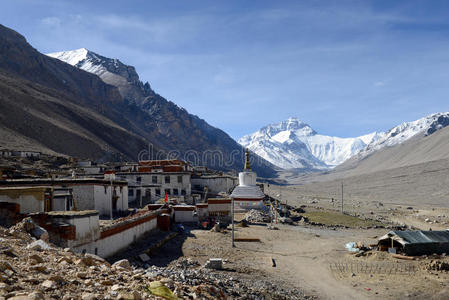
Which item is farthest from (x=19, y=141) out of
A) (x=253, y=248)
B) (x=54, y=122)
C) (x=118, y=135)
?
(x=253, y=248)

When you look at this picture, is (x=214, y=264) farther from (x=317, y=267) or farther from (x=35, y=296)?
(x=35, y=296)

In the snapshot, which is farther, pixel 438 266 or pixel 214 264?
pixel 438 266

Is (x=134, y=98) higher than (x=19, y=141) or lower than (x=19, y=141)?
higher

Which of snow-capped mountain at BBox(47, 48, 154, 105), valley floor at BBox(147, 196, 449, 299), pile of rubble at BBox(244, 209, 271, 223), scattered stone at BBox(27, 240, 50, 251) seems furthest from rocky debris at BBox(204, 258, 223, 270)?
snow-capped mountain at BBox(47, 48, 154, 105)

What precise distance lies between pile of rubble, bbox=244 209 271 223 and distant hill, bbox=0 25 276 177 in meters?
46.8

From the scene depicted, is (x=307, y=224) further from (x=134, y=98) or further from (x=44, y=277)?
(x=134, y=98)

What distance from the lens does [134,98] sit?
595ft

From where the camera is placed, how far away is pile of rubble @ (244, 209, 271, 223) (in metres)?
35.5

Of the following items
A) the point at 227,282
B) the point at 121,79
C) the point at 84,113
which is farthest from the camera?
the point at 121,79

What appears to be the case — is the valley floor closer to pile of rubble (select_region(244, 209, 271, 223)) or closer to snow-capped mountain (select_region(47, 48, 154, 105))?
pile of rubble (select_region(244, 209, 271, 223))

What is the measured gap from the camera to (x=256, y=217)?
3591cm

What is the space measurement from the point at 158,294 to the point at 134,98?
18049cm

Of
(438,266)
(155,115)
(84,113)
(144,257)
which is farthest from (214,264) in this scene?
(155,115)

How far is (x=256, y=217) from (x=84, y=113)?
82.7m
